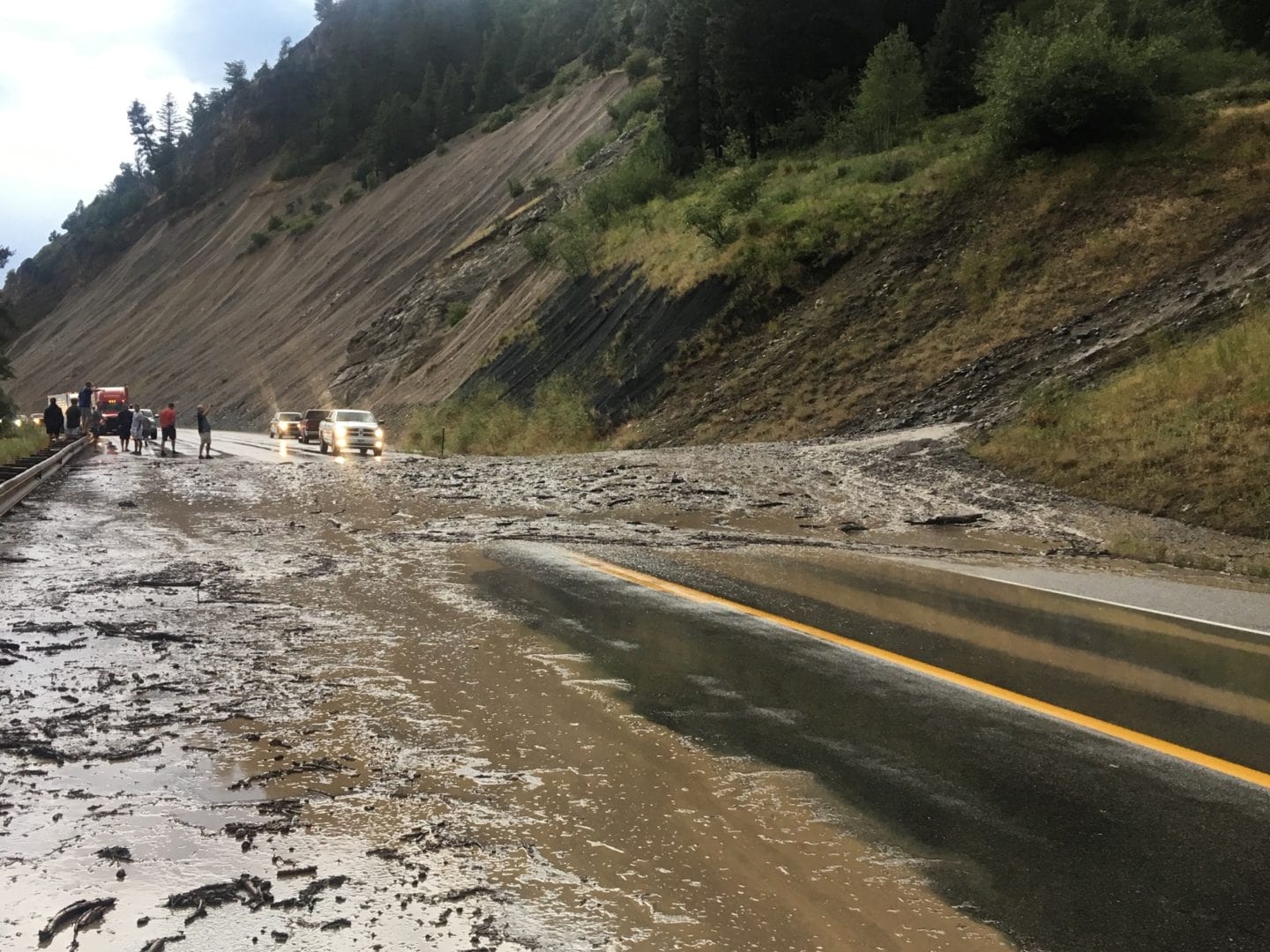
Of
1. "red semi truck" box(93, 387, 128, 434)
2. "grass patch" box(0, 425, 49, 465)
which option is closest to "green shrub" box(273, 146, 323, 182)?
"red semi truck" box(93, 387, 128, 434)

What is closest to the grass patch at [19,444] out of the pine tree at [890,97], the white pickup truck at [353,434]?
the white pickup truck at [353,434]

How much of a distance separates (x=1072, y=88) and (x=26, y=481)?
2740 centimetres

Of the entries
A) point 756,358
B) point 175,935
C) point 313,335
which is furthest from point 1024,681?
point 313,335

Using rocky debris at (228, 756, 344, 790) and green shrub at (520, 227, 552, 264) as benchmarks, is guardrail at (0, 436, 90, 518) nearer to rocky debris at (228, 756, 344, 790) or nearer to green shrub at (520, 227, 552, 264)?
rocky debris at (228, 756, 344, 790)

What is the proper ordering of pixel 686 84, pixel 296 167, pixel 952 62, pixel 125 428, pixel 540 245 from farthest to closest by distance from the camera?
pixel 296 167
pixel 540 245
pixel 686 84
pixel 952 62
pixel 125 428

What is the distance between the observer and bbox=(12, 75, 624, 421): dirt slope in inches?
2773

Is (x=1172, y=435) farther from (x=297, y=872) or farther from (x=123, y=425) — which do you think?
(x=123, y=425)

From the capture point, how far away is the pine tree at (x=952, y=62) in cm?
4034

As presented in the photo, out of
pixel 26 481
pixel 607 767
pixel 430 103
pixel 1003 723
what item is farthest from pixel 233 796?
pixel 430 103

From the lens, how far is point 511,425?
37438mm

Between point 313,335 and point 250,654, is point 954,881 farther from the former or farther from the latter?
point 313,335

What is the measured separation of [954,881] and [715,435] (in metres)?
24.5

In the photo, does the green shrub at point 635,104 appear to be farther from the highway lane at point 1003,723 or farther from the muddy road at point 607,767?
the muddy road at point 607,767

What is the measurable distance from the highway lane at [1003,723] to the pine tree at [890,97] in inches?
1282
